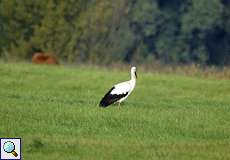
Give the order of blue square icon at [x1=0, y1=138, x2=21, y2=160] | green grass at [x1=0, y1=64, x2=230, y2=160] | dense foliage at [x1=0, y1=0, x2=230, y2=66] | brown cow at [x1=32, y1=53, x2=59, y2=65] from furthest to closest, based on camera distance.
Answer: dense foliage at [x1=0, y1=0, x2=230, y2=66]
brown cow at [x1=32, y1=53, x2=59, y2=65]
green grass at [x1=0, y1=64, x2=230, y2=160]
blue square icon at [x1=0, y1=138, x2=21, y2=160]

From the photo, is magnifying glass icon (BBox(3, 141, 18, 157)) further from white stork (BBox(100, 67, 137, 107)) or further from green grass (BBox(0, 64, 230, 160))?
white stork (BBox(100, 67, 137, 107))

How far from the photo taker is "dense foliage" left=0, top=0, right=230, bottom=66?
50562 mm

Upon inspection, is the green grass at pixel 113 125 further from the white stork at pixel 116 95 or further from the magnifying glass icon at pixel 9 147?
the magnifying glass icon at pixel 9 147

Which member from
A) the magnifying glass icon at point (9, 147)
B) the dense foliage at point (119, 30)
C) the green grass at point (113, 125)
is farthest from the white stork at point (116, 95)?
the dense foliage at point (119, 30)

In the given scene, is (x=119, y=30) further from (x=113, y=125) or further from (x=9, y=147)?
(x=9, y=147)

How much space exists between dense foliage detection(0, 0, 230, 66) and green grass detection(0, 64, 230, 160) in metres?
22.6

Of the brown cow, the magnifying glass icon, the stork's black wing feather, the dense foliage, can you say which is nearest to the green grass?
the stork's black wing feather

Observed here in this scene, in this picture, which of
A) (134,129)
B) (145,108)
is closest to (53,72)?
(145,108)

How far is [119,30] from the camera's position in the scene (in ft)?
200

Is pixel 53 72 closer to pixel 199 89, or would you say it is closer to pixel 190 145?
pixel 199 89

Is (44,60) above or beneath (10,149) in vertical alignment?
above

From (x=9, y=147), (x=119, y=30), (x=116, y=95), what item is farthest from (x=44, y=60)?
(x=9, y=147)

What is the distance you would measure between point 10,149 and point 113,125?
3848mm

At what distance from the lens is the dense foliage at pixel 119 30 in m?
50.6
